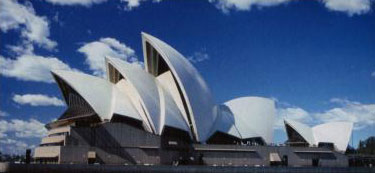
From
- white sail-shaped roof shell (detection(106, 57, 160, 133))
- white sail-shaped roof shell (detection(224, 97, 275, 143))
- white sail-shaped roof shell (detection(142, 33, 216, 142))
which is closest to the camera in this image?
white sail-shaped roof shell (detection(106, 57, 160, 133))

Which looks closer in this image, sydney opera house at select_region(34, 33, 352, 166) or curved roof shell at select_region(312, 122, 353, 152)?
sydney opera house at select_region(34, 33, 352, 166)

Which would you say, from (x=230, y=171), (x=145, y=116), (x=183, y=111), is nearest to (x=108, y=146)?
(x=145, y=116)

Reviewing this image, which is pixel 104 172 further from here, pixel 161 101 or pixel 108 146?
pixel 161 101

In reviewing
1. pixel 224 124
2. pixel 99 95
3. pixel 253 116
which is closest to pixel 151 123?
pixel 99 95

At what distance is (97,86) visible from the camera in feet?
186

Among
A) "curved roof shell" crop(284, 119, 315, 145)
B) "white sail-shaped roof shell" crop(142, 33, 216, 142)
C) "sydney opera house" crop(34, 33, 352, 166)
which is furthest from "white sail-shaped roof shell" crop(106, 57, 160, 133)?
"curved roof shell" crop(284, 119, 315, 145)

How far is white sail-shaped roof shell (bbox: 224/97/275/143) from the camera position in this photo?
6706cm

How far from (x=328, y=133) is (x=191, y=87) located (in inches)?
1079

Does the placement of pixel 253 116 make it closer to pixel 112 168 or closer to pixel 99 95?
pixel 99 95

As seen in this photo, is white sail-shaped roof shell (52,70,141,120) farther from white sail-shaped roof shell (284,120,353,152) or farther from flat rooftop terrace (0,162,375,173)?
white sail-shaped roof shell (284,120,353,152)

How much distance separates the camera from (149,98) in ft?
182

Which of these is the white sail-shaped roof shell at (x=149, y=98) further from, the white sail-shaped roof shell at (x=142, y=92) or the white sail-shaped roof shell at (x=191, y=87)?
the white sail-shaped roof shell at (x=191, y=87)

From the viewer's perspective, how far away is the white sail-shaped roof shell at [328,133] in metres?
71.2

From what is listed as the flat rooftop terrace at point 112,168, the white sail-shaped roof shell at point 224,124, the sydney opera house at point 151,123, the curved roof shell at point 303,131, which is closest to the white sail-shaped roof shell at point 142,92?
the sydney opera house at point 151,123
